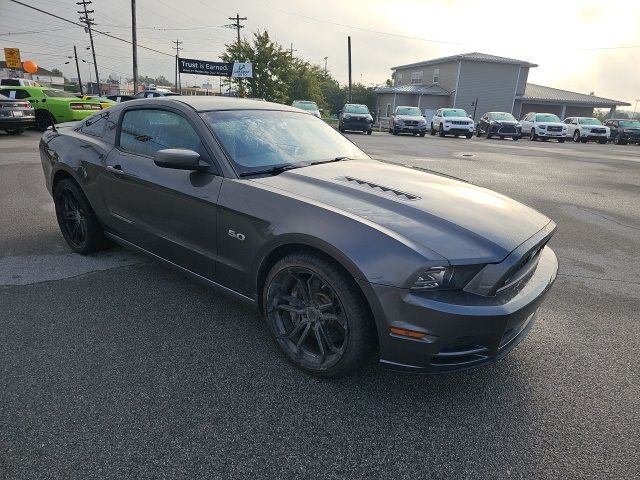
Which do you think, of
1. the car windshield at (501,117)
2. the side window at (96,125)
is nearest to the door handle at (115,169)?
the side window at (96,125)

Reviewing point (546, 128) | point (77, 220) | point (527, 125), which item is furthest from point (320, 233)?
point (527, 125)

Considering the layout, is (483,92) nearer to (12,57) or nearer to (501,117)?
(501,117)

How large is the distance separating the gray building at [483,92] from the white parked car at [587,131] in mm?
14973

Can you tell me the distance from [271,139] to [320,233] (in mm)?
1237

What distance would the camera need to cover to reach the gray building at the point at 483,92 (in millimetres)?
42250

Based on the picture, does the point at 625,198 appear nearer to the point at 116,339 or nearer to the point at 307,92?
the point at 116,339

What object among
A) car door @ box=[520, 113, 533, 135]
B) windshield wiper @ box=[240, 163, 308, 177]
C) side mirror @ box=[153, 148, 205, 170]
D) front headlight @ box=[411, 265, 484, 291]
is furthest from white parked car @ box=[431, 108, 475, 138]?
front headlight @ box=[411, 265, 484, 291]

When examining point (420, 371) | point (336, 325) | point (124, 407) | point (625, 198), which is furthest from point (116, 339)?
point (625, 198)

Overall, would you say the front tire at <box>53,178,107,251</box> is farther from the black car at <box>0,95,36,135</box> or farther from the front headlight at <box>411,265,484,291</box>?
the black car at <box>0,95,36,135</box>

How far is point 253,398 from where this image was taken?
237 centimetres

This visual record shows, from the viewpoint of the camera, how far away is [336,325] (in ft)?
8.11

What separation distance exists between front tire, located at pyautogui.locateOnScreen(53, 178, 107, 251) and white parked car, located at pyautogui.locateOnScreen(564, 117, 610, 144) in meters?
30.2

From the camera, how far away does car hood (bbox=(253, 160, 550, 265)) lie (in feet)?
7.29

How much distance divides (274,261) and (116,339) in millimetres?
1188
